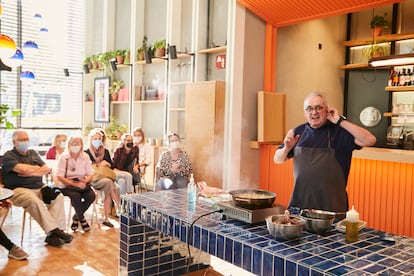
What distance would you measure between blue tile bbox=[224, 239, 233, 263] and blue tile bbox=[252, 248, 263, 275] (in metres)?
0.16

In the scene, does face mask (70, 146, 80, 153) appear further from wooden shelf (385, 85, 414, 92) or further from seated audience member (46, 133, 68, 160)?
wooden shelf (385, 85, 414, 92)

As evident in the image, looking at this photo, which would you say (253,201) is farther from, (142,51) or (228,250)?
(142,51)

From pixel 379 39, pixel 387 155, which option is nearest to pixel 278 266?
pixel 387 155

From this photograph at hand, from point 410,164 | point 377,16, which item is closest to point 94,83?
point 377,16

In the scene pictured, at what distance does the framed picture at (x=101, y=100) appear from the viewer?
8492 mm

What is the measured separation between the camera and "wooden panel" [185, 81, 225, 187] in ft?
18.1

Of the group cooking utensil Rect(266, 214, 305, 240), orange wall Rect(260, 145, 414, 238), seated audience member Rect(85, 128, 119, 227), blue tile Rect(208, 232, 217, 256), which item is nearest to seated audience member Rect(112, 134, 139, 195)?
seated audience member Rect(85, 128, 119, 227)

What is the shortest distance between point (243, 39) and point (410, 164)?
103 inches

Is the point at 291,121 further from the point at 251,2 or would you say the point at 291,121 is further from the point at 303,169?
the point at 303,169

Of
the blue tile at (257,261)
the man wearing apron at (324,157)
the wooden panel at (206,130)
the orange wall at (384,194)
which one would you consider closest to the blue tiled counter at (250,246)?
the blue tile at (257,261)

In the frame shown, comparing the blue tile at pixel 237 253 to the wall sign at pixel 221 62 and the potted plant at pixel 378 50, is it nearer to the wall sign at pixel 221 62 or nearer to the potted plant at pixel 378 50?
the wall sign at pixel 221 62

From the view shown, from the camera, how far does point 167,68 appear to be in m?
6.91

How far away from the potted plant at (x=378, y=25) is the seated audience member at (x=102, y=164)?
15.4ft

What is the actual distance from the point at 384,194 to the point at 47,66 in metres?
7.22
